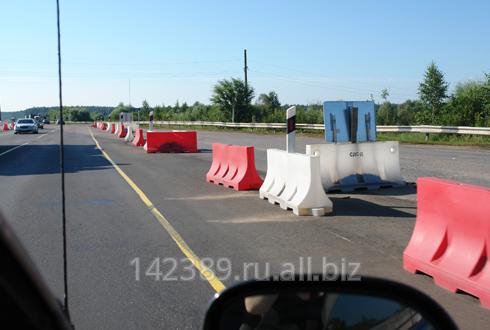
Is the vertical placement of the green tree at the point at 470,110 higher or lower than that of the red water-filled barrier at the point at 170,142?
higher

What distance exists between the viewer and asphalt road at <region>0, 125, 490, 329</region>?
4.96 m

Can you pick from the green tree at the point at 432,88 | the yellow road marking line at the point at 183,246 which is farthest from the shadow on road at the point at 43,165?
the green tree at the point at 432,88

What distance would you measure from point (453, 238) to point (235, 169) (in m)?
8.13

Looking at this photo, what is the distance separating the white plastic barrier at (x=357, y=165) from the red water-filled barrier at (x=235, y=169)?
1425mm

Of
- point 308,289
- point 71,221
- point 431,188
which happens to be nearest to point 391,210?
point 431,188

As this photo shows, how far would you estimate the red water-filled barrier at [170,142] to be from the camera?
25.9 meters

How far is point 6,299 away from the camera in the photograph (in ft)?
3.58

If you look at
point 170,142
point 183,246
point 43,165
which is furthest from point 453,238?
point 170,142

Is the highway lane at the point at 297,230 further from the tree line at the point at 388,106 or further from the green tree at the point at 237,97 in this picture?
the green tree at the point at 237,97

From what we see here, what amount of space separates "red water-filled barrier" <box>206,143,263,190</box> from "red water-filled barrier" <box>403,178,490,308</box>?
22.2ft

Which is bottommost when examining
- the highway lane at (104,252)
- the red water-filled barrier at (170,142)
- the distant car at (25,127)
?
the highway lane at (104,252)

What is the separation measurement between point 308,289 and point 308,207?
7.36 meters

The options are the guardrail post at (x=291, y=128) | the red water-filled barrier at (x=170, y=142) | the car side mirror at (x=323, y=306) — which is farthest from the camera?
the red water-filled barrier at (x=170, y=142)

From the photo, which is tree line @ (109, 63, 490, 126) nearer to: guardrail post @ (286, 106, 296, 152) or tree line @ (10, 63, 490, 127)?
tree line @ (10, 63, 490, 127)
